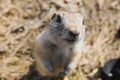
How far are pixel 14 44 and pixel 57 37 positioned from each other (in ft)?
3.81

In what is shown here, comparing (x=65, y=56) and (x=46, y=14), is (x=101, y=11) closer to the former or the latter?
(x=46, y=14)

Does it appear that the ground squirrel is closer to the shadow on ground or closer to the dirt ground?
the shadow on ground

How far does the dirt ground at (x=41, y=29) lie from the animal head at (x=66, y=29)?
94 cm

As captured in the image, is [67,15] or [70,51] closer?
[67,15]

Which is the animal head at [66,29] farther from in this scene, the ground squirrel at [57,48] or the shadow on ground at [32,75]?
the shadow on ground at [32,75]

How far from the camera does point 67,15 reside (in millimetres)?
4434

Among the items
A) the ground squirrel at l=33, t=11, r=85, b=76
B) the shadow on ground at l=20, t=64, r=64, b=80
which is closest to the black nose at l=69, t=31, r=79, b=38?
the ground squirrel at l=33, t=11, r=85, b=76

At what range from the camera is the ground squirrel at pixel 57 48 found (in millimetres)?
4395

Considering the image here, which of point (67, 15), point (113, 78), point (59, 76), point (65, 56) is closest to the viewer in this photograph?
point (67, 15)

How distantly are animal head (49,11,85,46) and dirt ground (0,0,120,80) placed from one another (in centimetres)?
94

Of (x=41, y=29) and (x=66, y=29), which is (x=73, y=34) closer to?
(x=66, y=29)

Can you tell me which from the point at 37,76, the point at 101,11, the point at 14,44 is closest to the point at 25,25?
the point at 14,44

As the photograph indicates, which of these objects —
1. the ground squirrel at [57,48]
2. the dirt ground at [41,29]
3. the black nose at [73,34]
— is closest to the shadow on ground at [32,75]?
the dirt ground at [41,29]

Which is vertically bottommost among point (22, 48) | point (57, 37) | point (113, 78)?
point (113, 78)
